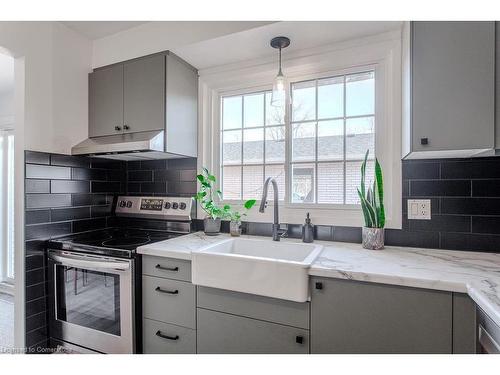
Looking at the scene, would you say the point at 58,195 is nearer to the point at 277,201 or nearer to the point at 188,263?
the point at 188,263

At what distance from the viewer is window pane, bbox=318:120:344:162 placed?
70.7 inches

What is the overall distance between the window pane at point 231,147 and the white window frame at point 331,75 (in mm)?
53

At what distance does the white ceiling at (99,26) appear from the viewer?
6.10ft

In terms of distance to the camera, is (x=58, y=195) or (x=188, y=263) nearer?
(x=188, y=263)

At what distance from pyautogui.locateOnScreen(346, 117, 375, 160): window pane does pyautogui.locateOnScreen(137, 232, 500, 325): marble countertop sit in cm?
59

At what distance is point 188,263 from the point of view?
4.70ft

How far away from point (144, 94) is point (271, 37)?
0.93 meters

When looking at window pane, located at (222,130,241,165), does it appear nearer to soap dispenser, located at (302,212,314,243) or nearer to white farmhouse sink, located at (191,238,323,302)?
soap dispenser, located at (302,212,314,243)

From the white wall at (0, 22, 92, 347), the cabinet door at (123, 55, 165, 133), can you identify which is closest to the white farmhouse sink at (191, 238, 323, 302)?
the cabinet door at (123, 55, 165, 133)

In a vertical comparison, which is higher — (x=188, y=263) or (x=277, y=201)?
(x=277, y=201)

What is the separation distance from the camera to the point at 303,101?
6.23 feet
